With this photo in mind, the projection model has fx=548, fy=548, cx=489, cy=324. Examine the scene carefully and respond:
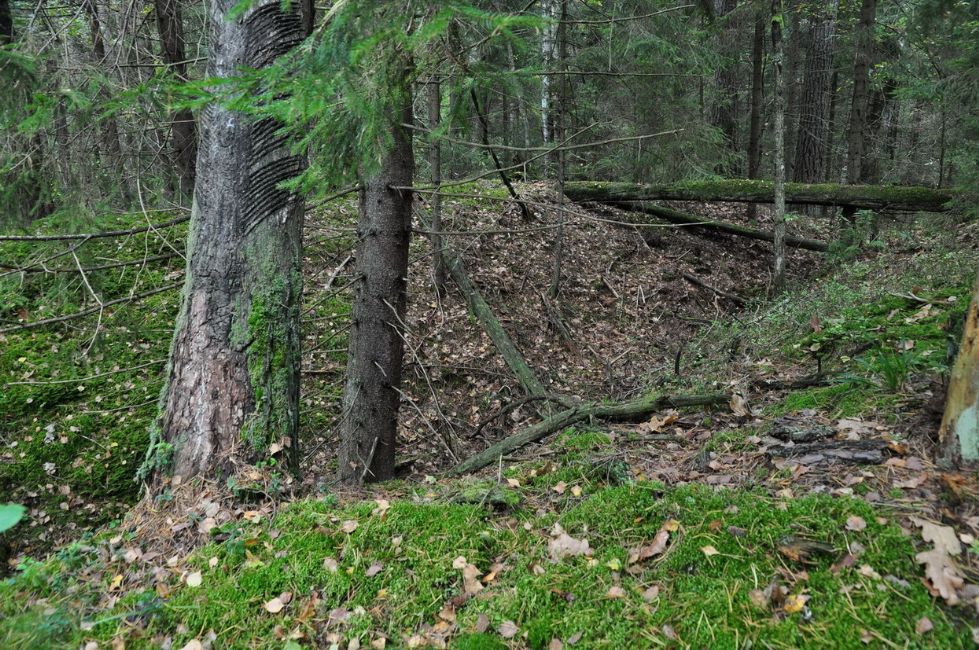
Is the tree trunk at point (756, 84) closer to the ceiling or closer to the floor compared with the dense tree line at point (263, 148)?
closer to the ceiling

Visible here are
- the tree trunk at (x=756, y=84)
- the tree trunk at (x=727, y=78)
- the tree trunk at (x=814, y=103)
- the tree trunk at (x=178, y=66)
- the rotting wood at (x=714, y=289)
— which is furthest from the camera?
the tree trunk at (x=814, y=103)

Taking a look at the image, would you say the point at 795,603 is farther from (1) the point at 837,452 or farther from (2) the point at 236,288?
(2) the point at 236,288

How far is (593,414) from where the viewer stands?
14.6ft

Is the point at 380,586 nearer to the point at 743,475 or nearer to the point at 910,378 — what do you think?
the point at 743,475

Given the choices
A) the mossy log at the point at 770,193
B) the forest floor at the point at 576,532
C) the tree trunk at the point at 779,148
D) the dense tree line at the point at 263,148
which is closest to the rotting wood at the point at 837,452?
the forest floor at the point at 576,532

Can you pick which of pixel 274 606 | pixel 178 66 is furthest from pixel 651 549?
pixel 178 66

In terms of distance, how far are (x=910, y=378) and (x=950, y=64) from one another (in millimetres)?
6820

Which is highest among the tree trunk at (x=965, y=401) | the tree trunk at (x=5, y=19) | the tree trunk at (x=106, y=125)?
the tree trunk at (x=5, y=19)

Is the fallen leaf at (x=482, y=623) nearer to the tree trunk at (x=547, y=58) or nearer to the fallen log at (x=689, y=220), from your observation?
the tree trunk at (x=547, y=58)

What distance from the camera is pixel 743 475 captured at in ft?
9.43

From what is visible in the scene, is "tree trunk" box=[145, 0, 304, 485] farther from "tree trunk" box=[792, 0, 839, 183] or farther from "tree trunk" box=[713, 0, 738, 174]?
"tree trunk" box=[792, 0, 839, 183]

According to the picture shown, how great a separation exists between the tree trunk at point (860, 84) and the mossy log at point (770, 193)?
0.64 meters

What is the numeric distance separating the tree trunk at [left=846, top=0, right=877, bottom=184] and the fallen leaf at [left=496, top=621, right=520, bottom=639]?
12296mm

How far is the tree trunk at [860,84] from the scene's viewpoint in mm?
10664
